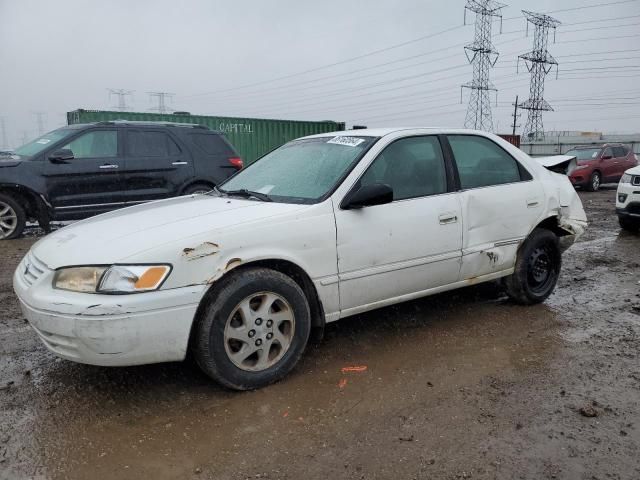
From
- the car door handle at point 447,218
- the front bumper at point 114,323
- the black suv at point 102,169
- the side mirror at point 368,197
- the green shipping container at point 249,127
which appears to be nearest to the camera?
the front bumper at point 114,323

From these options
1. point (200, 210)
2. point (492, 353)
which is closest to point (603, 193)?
point (492, 353)

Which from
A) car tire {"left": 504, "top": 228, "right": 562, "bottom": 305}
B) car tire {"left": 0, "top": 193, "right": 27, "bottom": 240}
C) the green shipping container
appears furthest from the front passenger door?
the green shipping container

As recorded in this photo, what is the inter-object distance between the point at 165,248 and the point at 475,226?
7.88ft

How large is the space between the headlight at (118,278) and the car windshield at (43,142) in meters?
5.97

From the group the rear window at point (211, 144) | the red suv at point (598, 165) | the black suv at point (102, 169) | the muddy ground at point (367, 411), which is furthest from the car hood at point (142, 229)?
the red suv at point (598, 165)

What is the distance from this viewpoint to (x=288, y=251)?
3168 mm

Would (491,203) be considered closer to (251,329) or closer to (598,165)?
(251,329)

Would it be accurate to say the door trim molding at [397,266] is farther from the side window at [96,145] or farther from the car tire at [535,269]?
the side window at [96,145]

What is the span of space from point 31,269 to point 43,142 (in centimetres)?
577

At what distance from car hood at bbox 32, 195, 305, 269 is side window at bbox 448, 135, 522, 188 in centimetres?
154

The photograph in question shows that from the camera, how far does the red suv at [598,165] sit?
57.0 ft

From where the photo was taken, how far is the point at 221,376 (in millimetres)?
2990

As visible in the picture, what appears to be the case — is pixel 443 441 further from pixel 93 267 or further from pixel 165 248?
pixel 93 267

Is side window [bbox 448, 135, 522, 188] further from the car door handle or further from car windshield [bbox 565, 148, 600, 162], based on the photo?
car windshield [bbox 565, 148, 600, 162]
